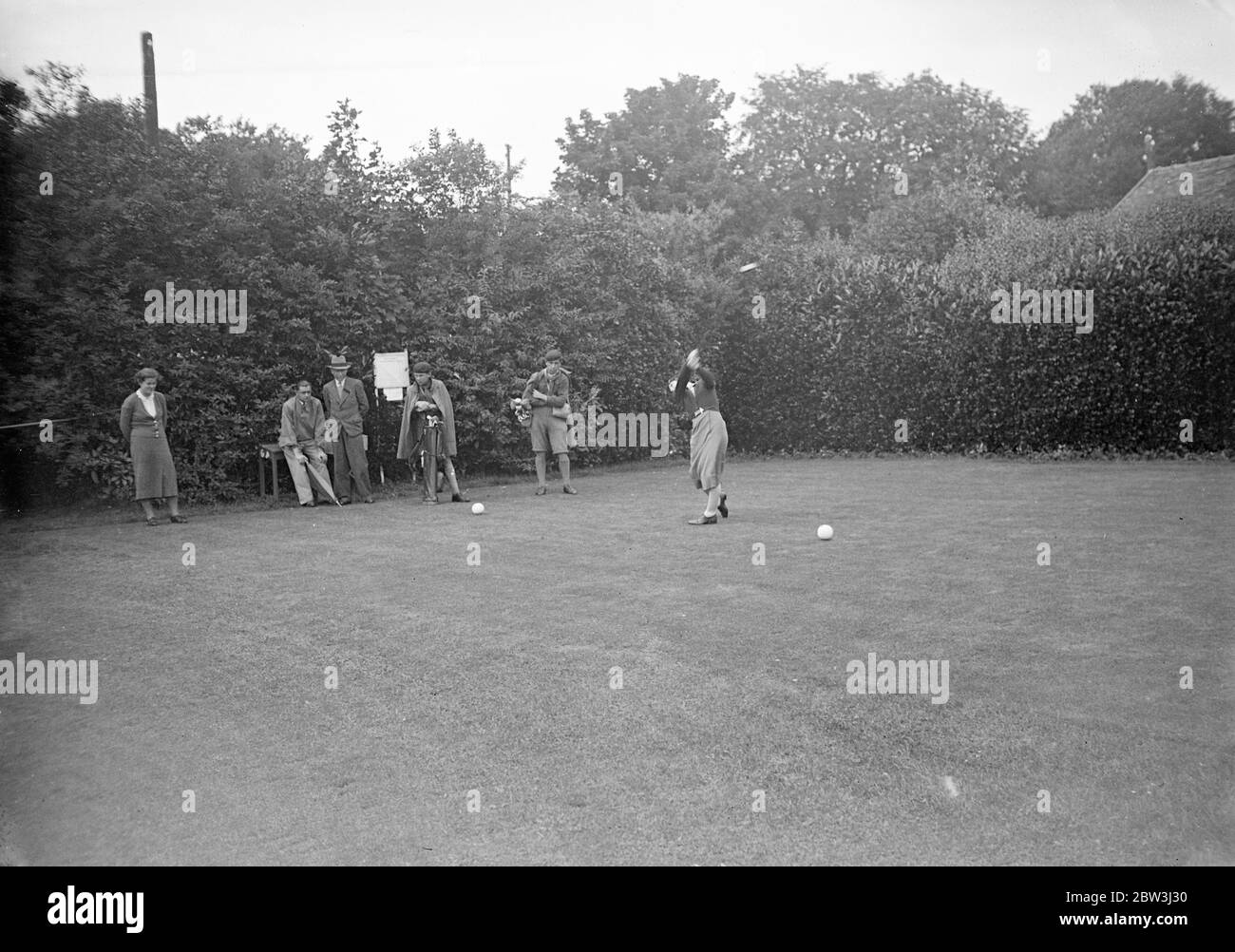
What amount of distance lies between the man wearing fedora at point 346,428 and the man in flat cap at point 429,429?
2.82ft

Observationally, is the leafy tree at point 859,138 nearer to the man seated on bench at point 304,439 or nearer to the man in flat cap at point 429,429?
the man in flat cap at point 429,429

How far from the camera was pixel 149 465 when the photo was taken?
595 inches

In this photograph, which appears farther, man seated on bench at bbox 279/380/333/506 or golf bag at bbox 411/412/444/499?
golf bag at bbox 411/412/444/499

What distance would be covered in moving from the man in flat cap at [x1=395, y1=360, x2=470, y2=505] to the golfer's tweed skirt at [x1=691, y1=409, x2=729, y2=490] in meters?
5.28

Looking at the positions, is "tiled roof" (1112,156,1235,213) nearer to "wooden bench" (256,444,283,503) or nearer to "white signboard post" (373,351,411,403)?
"white signboard post" (373,351,411,403)

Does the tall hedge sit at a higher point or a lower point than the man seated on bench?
higher

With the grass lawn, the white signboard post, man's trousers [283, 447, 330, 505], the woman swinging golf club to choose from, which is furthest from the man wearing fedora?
the woman swinging golf club

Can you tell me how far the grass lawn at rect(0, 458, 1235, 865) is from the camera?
444 centimetres

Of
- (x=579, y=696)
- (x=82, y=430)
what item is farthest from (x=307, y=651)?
(x=82, y=430)

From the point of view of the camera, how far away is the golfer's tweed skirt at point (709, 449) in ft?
44.5

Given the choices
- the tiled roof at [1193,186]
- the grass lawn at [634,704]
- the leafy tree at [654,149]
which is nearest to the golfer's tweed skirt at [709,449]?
the grass lawn at [634,704]

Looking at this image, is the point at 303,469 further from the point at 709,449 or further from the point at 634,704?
the point at 634,704
